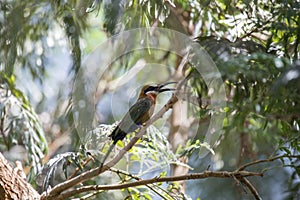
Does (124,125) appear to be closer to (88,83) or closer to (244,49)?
(88,83)

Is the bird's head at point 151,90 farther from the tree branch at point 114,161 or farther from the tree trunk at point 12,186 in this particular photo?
the tree trunk at point 12,186

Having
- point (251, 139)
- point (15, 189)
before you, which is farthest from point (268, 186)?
point (15, 189)

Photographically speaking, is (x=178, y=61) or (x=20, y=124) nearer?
(x=20, y=124)

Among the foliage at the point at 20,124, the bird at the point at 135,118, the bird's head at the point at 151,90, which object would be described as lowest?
the foliage at the point at 20,124

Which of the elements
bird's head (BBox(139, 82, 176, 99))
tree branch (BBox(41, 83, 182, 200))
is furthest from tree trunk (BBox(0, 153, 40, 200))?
bird's head (BBox(139, 82, 176, 99))

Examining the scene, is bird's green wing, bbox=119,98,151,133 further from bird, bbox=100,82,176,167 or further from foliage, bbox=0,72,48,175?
foliage, bbox=0,72,48,175

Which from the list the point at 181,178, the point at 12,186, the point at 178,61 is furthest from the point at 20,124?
the point at 181,178

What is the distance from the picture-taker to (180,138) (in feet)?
8.33

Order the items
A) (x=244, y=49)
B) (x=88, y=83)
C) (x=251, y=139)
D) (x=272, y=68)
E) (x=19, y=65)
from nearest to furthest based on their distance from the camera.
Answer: (x=272, y=68)
(x=244, y=49)
(x=88, y=83)
(x=19, y=65)
(x=251, y=139)

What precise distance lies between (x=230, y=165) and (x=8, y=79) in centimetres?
102

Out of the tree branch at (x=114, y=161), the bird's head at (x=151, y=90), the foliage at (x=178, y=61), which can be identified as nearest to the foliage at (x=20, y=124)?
Result: the foliage at (x=178, y=61)

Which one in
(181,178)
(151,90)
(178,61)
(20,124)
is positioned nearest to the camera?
(181,178)

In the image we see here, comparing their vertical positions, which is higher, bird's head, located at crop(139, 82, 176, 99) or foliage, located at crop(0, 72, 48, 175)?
bird's head, located at crop(139, 82, 176, 99)

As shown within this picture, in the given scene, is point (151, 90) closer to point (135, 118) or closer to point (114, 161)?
point (135, 118)
